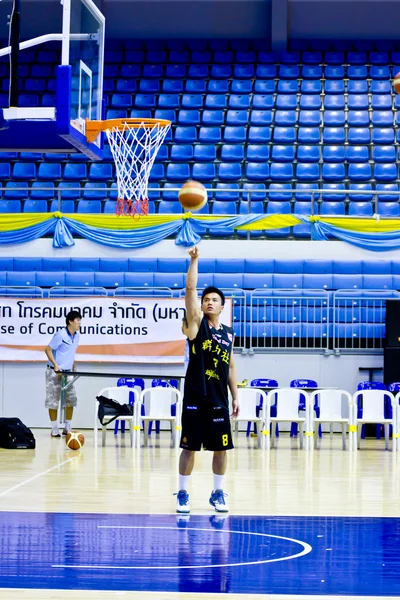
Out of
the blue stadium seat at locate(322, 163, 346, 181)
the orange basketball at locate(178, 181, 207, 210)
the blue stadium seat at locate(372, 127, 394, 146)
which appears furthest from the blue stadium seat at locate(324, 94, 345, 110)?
the orange basketball at locate(178, 181, 207, 210)

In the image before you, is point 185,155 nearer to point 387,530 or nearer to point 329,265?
point 329,265

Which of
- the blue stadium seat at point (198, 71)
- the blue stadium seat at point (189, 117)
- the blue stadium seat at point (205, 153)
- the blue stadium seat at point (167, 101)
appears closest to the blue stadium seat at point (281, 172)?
the blue stadium seat at point (205, 153)

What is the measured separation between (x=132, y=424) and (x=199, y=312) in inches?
308

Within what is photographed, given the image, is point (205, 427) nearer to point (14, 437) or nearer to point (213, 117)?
point (14, 437)

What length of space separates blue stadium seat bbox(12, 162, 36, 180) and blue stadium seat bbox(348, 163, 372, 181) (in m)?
6.87

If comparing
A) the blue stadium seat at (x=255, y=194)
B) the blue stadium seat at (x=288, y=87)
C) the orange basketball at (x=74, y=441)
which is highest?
the blue stadium seat at (x=288, y=87)

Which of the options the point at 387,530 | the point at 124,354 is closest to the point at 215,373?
the point at 387,530

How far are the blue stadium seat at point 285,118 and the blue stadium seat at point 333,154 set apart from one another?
1077mm

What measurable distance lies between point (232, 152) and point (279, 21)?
4436 millimetres

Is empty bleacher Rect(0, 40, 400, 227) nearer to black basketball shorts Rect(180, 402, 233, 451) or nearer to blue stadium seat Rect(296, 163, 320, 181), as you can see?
blue stadium seat Rect(296, 163, 320, 181)

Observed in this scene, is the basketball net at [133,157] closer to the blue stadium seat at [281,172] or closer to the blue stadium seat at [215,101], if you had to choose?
the blue stadium seat at [281,172]

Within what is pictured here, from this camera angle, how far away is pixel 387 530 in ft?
23.7

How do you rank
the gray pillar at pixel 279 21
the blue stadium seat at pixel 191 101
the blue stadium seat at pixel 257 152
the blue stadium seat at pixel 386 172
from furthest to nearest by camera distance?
the gray pillar at pixel 279 21 → the blue stadium seat at pixel 191 101 → the blue stadium seat at pixel 257 152 → the blue stadium seat at pixel 386 172

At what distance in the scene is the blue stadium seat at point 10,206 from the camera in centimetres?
1956
